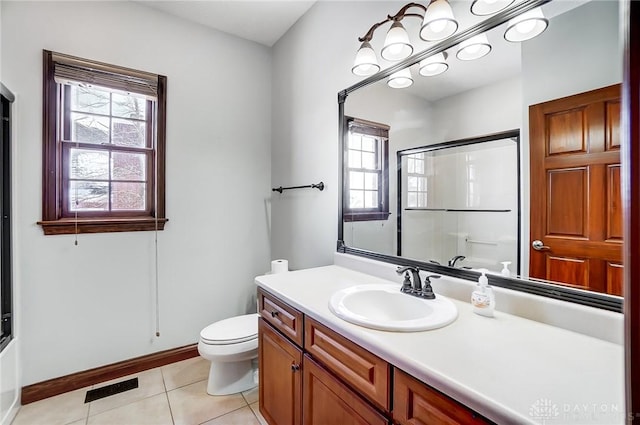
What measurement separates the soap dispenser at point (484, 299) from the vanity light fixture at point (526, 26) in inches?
35.4

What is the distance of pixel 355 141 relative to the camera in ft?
6.16

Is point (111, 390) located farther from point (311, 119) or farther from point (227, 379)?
point (311, 119)

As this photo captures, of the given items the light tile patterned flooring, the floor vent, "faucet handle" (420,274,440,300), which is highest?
"faucet handle" (420,274,440,300)

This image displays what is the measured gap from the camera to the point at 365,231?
1.84 m

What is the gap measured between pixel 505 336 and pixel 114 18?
2940 millimetres

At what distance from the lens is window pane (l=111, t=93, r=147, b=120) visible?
218 cm

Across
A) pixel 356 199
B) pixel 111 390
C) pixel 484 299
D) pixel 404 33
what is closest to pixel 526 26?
pixel 404 33

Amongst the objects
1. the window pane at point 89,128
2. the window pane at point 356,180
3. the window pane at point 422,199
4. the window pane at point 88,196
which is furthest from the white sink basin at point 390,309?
the window pane at point 89,128

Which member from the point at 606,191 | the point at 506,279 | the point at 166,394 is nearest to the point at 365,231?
the point at 506,279

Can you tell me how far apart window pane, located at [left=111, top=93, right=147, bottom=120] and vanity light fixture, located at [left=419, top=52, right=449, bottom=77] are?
2.03 m

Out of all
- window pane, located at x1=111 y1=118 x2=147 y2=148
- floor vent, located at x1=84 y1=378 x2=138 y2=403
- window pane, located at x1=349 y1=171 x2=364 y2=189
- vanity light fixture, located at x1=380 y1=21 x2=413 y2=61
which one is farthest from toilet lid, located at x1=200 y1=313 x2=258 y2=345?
vanity light fixture, located at x1=380 y1=21 x2=413 y2=61

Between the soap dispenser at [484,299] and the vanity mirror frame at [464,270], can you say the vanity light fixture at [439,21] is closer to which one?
the vanity mirror frame at [464,270]

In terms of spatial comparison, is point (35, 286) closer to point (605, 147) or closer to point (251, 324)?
point (251, 324)

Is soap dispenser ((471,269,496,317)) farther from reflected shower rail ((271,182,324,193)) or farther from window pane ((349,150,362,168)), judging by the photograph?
reflected shower rail ((271,182,324,193))
